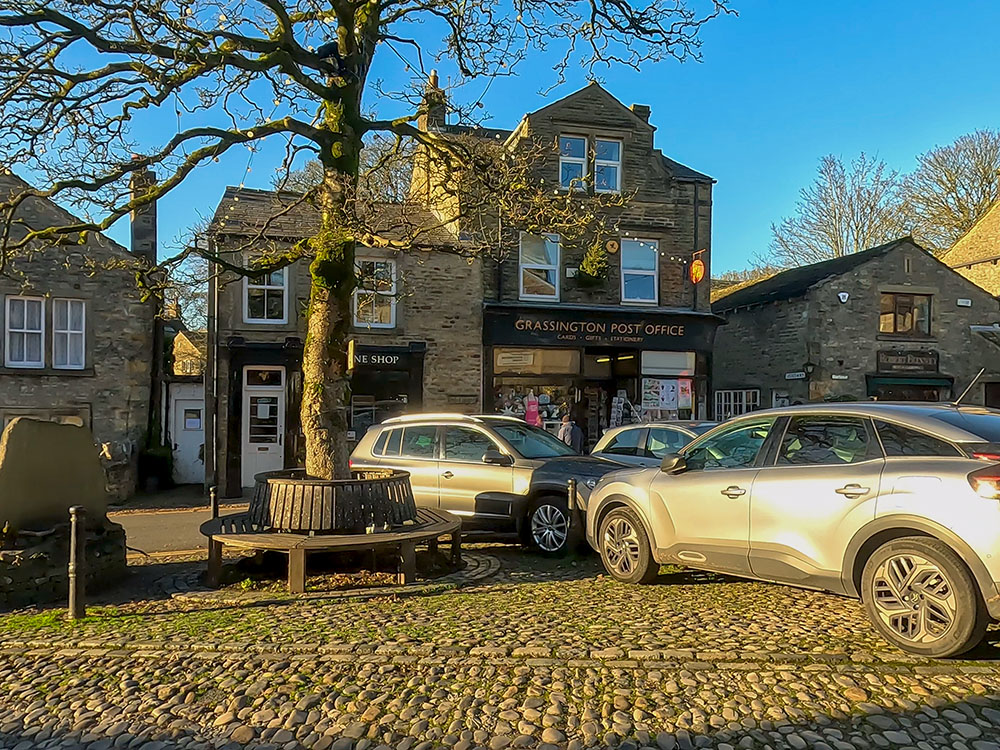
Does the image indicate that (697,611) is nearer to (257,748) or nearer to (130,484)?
(257,748)

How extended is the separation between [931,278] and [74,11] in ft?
75.3

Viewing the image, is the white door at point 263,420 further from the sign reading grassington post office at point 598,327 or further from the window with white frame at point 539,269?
the window with white frame at point 539,269

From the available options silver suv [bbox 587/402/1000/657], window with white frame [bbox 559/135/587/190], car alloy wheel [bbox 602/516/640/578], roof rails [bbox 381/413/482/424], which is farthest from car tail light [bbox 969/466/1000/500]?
window with white frame [bbox 559/135/587/190]

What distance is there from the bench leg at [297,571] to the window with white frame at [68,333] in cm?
1263

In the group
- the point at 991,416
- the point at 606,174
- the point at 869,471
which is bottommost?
the point at 869,471

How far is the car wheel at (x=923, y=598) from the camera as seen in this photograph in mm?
4719

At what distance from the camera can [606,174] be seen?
66.7 feet

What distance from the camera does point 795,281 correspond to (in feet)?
77.9

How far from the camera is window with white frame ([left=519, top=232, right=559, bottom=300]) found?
19.3 m

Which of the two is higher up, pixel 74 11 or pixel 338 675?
pixel 74 11

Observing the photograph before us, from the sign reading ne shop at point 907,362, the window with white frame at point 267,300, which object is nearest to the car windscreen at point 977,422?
the window with white frame at point 267,300

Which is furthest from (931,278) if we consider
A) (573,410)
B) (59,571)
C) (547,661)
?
(59,571)

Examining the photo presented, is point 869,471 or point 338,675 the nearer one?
point 338,675

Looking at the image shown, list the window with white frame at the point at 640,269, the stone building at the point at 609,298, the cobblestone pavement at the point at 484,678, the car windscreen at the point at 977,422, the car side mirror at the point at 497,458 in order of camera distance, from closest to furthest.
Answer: the cobblestone pavement at the point at 484,678 < the car windscreen at the point at 977,422 < the car side mirror at the point at 497,458 < the stone building at the point at 609,298 < the window with white frame at the point at 640,269
